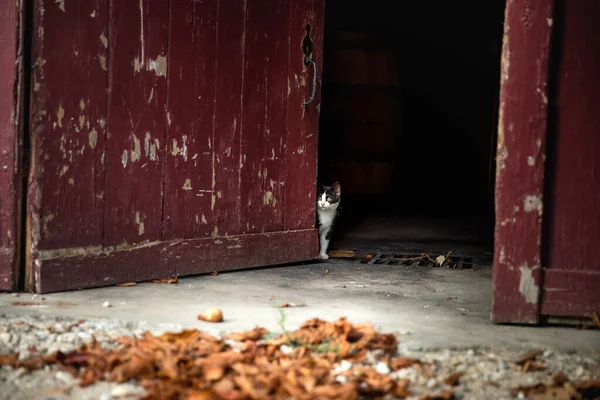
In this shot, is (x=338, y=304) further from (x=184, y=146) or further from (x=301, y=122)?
(x=301, y=122)

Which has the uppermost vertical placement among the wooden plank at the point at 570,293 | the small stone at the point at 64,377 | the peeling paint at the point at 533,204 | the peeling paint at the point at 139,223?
the peeling paint at the point at 533,204

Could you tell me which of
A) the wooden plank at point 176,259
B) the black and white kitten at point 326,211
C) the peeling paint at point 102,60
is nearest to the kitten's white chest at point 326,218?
the black and white kitten at point 326,211

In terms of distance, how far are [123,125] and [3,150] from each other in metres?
0.48

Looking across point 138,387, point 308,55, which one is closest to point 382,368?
point 138,387

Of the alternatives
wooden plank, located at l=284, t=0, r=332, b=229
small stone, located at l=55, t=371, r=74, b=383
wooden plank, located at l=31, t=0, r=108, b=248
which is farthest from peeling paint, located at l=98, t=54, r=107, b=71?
small stone, located at l=55, t=371, r=74, b=383

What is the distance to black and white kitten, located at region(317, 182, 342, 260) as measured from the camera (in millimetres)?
4090

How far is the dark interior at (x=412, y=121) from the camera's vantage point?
19.1 feet

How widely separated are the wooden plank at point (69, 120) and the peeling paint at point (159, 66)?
0.22 m

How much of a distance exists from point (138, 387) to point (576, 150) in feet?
5.43

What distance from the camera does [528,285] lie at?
2.36m

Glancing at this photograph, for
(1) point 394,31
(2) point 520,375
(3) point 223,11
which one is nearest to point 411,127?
(1) point 394,31

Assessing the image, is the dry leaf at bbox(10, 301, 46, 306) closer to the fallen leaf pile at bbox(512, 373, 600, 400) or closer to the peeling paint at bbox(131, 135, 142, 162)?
the peeling paint at bbox(131, 135, 142, 162)

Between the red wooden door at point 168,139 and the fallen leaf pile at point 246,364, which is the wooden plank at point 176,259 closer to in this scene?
the red wooden door at point 168,139

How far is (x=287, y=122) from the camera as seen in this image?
11.5 ft
